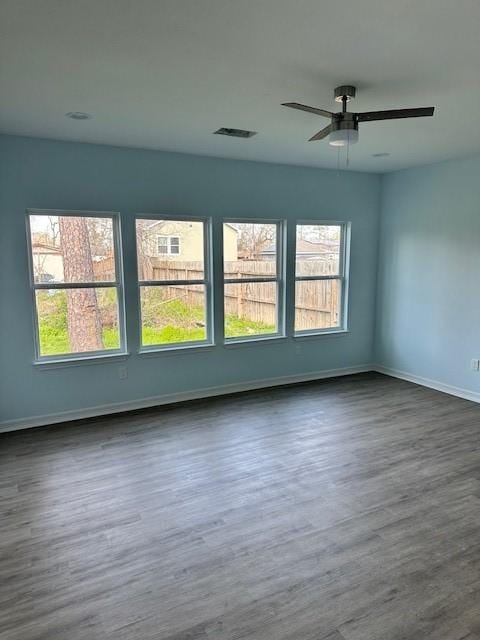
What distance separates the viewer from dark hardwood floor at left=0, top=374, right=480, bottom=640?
1.93 meters

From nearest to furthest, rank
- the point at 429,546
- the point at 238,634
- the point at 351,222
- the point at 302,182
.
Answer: the point at 238,634, the point at 429,546, the point at 302,182, the point at 351,222

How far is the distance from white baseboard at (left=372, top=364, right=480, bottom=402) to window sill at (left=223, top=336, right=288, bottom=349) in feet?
5.42

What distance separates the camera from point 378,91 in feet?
9.11

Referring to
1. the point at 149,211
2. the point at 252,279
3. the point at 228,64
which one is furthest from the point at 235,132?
the point at 252,279

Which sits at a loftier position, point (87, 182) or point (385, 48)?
point (385, 48)

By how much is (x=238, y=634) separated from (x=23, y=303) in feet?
11.0

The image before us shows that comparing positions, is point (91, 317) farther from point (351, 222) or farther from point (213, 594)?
point (351, 222)

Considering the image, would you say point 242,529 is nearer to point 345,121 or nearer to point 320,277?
point 345,121

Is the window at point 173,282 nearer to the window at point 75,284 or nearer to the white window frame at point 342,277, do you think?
the window at point 75,284

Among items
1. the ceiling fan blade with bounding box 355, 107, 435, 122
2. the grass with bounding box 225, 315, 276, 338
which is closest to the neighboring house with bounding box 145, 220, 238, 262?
the grass with bounding box 225, 315, 276, 338

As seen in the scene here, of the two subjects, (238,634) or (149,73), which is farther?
(149,73)

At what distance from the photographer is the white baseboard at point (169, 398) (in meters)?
4.13

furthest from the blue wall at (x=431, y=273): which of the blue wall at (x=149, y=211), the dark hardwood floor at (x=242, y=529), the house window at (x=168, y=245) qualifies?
the house window at (x=168, y=245)

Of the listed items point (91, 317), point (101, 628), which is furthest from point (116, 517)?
point (91, 317)
